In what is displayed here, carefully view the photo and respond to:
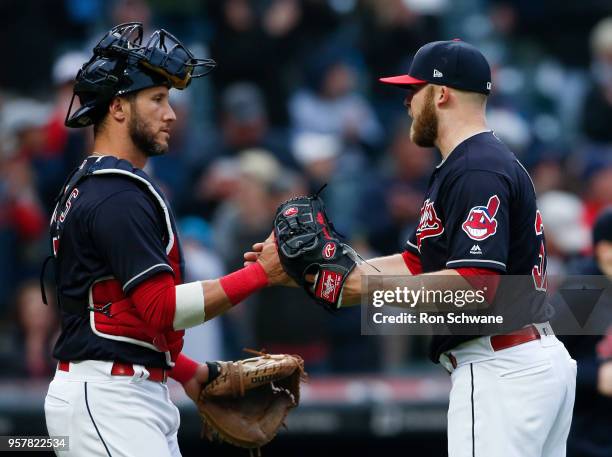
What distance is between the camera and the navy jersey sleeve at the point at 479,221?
4.18 metres

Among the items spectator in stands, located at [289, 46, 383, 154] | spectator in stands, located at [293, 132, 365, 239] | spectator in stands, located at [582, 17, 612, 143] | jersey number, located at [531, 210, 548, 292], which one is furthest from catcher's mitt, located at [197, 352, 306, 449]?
spectator in stands, located at [582, 17, 612, 143]

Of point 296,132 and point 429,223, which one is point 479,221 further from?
point 296,132

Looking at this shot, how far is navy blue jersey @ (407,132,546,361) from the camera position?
419cm

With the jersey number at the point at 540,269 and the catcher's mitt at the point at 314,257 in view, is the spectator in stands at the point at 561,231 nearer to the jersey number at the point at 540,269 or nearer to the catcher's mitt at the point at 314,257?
the jersey number at the point at 540,269

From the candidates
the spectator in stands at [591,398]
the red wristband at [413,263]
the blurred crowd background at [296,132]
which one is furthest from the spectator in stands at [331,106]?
the red wristband at [413,263]

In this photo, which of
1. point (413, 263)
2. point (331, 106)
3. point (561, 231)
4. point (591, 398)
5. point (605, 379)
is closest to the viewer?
point (413, 263)

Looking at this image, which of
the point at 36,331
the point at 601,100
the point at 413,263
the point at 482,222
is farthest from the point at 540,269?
the point at 601,100

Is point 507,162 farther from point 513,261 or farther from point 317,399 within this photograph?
point 317,399

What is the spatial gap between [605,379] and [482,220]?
135 centimetres

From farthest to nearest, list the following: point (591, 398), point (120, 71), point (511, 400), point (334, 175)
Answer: point (334, 175) → point (591, 398) → point (120, 71) → point (511, 400)

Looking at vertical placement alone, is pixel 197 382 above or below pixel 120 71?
below

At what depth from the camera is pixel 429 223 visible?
448cm

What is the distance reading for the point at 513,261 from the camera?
14.5ft

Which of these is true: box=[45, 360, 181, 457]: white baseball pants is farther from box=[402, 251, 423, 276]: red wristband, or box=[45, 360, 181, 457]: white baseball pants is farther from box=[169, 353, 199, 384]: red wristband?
box=[402, 251, 423, 276]: red wristband
